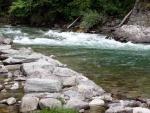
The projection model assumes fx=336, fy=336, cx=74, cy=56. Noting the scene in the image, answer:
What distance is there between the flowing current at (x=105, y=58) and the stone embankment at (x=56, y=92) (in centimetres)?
77

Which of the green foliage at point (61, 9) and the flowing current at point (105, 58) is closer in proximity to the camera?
the flowing current at point (105, 58)

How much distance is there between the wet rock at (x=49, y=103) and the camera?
5.97m

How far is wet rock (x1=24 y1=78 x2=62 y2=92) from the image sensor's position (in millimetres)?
6871

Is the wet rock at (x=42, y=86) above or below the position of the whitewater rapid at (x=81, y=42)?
above

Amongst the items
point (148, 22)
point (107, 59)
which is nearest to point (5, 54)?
point (107, 59)

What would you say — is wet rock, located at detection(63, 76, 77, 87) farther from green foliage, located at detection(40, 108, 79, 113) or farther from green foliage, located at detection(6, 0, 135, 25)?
green foliage, located at detection(6, 0, 135, 25)

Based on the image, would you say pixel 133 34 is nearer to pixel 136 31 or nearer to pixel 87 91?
pixel 136 31

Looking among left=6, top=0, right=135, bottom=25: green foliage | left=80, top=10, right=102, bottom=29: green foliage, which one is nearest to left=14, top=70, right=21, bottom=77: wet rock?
left=80, top=10, right=102, bottom=29: green foliage

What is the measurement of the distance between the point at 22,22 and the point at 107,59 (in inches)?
646

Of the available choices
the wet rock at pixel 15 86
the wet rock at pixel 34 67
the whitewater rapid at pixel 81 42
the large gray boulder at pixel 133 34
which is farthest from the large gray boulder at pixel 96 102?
the large gray boulder at pixel 133 34

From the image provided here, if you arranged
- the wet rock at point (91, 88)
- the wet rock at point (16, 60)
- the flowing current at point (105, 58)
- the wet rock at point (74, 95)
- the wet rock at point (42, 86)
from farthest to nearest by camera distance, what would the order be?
the wet rock at point (16, 60) < the flowing current at point (105, 58) < the wet rock at point (91, 88) < the wet rock at point (42, 86) < the wet rock at point (74, 95)

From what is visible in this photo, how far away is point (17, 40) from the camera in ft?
54.9

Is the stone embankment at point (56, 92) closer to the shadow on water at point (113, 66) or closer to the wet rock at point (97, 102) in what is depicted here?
the wet rock at point (97, 102)

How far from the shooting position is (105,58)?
11.9m
